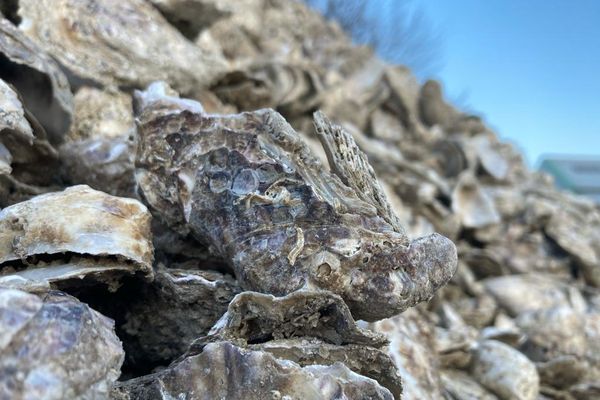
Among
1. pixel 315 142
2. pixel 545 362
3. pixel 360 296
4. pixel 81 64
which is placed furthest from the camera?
pixel 315 142

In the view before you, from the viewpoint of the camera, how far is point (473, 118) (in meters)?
5.68

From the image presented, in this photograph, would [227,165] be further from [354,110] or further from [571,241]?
[571,241]

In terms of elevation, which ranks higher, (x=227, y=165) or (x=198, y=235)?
(x=227, y=165)

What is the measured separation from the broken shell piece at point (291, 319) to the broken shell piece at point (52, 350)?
23 cm

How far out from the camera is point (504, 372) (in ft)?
7.04

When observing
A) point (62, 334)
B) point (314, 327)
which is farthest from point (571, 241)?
point (62, 334)

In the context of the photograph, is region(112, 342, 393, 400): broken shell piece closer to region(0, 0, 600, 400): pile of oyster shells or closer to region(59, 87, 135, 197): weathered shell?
region(0, 0, 600, 400): pile of oyster shells

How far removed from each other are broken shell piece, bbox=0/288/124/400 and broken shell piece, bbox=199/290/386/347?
23cm

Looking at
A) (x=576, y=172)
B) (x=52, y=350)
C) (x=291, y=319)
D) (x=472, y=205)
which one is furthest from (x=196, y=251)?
(x=576, y=172)

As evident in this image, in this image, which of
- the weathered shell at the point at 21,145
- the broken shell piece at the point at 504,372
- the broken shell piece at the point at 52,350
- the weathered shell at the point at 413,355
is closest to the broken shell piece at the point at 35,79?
the weathered shell at the point at 21,145

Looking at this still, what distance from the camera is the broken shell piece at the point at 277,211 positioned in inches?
45.6

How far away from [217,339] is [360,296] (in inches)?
11.0

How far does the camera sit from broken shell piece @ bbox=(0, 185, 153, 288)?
44.5 inches

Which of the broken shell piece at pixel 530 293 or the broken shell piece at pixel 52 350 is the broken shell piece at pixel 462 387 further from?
the broken shell piece at pixel 52 350
